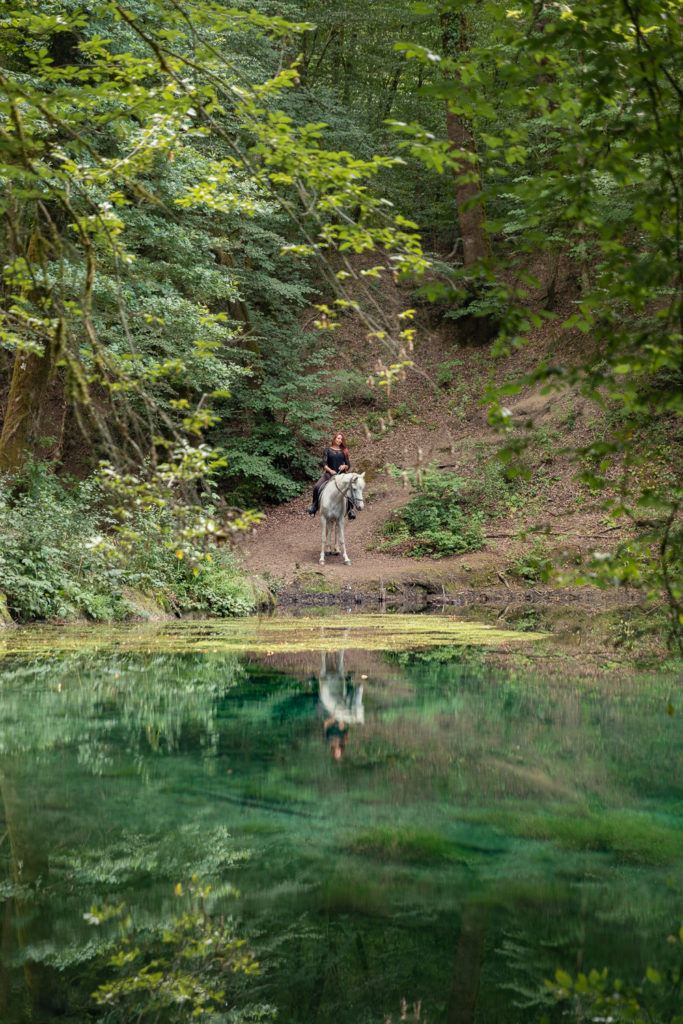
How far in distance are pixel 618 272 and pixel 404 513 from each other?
15.3m

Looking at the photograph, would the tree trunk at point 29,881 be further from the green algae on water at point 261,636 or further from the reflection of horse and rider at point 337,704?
the green algae on water at point 261,636

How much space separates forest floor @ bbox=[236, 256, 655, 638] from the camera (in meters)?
14.5

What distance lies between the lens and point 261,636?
910 cm

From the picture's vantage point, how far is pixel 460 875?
8.93ft

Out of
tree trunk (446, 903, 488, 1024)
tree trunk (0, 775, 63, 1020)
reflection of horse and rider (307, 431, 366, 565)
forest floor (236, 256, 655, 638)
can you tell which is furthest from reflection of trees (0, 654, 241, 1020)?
reflection of horse and rider (307, 431, 366, 565)

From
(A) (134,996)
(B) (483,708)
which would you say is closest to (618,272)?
(A) (134,996)

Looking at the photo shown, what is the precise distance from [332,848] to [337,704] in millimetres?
2524

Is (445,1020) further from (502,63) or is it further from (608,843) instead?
(502,63)

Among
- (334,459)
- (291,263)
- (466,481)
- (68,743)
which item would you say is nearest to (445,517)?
(466,481)

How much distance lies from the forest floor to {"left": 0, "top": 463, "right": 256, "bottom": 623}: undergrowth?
2.04 m

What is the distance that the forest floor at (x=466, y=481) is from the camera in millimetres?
14484

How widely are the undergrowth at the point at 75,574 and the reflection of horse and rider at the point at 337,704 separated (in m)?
2.27

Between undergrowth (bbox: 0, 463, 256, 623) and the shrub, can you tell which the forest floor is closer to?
the shrub

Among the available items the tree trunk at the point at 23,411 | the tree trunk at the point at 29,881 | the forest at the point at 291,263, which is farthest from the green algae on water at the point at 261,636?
the tree trunk at the point at 23,411
